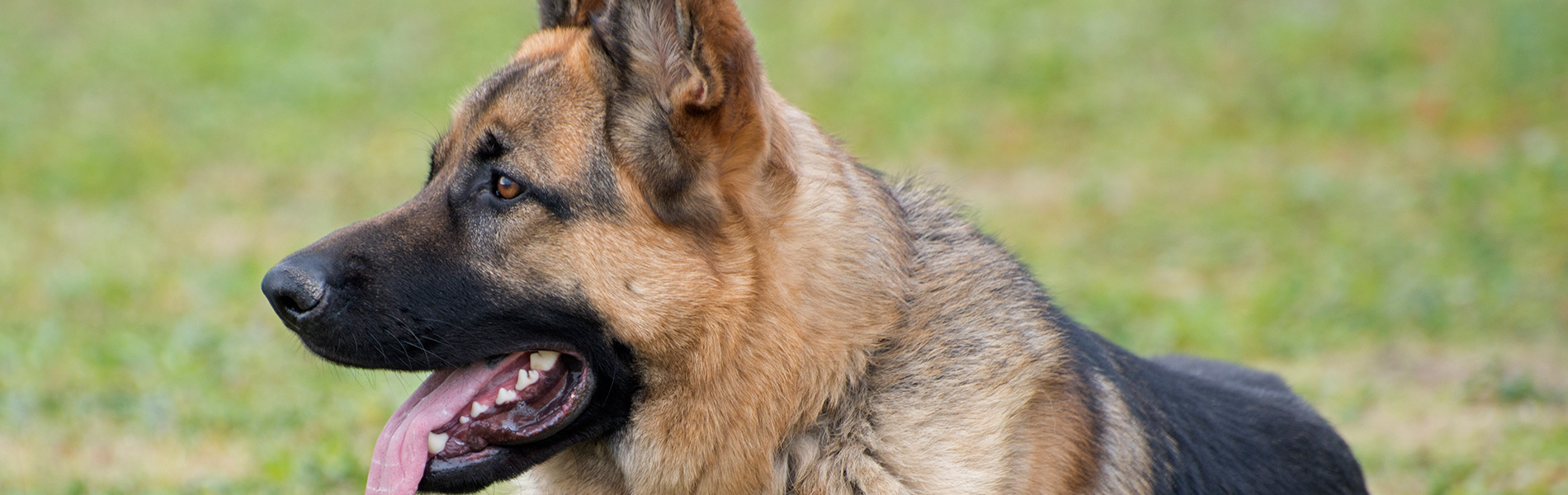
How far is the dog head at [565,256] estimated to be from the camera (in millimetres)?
3387

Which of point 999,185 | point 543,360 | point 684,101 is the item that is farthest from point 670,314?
point 999,185

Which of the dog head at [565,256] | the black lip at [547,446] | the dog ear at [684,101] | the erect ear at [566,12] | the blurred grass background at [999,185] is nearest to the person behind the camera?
the dog ear at [684,101]

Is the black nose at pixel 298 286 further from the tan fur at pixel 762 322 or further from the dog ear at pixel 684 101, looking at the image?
the dog ear at pixel 684 101

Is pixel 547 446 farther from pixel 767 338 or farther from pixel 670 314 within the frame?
Result: pixel 767 338

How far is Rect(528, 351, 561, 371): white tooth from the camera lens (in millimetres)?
3584

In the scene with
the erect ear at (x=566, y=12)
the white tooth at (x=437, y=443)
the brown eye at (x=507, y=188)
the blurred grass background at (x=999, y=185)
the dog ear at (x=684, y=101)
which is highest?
the blurred grass background at (x=999, y=185)

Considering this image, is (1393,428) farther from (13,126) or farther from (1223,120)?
(13,126)

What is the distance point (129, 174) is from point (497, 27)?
559 cm

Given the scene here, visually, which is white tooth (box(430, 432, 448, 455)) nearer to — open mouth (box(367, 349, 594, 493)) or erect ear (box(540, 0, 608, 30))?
open mouth (box(367, 349, 594, 493))

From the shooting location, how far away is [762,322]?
346cm

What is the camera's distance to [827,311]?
11.5 feet

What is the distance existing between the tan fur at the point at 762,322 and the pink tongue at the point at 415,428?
0.41 meters

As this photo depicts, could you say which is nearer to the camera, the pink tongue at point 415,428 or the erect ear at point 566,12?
the pink tongue at point 415,428

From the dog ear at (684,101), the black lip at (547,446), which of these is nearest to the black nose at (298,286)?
the black lip at (547,446)
